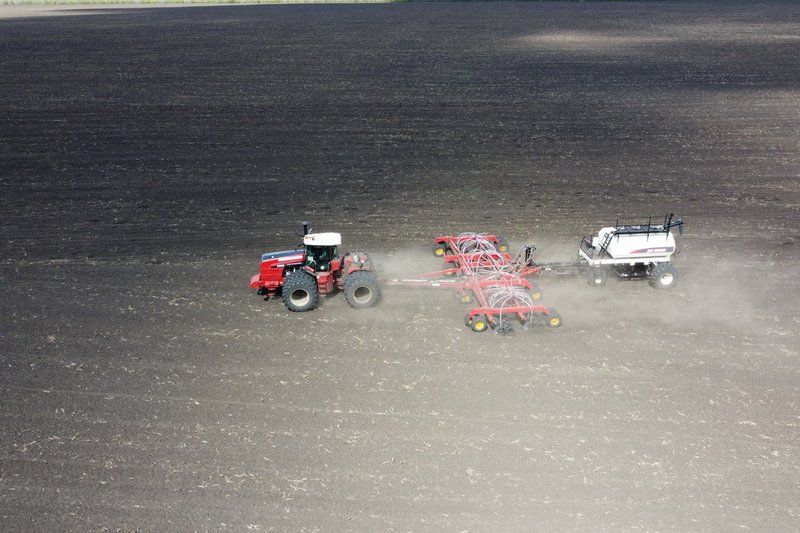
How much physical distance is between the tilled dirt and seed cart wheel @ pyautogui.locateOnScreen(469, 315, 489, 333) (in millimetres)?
371

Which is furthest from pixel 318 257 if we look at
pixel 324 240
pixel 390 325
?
pixel 390 325

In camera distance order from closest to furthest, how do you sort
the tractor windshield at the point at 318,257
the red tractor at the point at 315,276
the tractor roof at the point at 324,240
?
the red tractor at the point at 315,276, the tractor roof at the point at 324,240, the tractor windshield at the point at 318,257

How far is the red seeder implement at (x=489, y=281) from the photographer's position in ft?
44.5

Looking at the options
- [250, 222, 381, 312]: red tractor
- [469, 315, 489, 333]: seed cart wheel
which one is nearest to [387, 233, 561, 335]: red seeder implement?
[469, 315, 489, 333]: seed cart wheel

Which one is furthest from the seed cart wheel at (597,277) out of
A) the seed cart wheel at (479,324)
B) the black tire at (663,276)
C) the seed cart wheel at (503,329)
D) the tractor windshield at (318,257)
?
the tractor windshield at (318,257)

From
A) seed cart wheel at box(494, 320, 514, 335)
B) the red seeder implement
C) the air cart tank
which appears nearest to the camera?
seed cart wheel at box(494, 320, 514, 335)

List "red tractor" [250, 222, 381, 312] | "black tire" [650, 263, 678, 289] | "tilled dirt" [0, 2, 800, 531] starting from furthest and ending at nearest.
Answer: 1. "black tire" [650, 263, 678, 289]
2. "red tractor" [250, 222, 381, 312]
3. "tilled dirt" [0, 2, 800, 531]

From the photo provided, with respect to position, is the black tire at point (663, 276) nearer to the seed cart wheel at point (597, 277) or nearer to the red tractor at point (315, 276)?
the seed cart wheel at point (597, 277)

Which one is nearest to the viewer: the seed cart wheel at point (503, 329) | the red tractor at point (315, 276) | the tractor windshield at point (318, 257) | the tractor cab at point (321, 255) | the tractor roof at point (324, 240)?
the seed cart wheel at point (503, 329)

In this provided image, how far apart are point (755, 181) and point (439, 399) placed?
52.2ft

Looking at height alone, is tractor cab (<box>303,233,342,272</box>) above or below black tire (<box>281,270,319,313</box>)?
above

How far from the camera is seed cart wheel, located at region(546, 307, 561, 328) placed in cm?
1359

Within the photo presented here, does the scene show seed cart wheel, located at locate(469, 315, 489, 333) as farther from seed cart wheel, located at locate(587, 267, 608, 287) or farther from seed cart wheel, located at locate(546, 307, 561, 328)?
seed cart wheel, located at locate(587, 267, 608, 287)

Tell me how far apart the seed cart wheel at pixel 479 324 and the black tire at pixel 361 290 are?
7.14 ft
